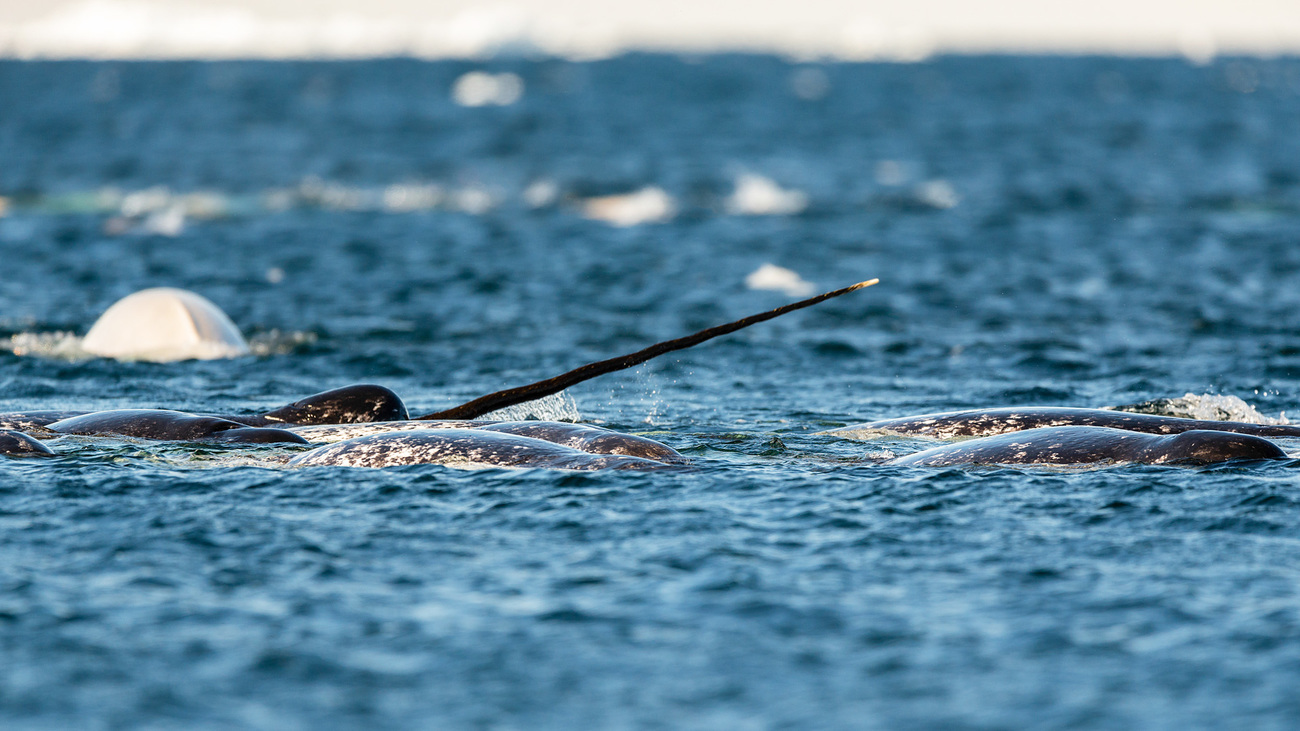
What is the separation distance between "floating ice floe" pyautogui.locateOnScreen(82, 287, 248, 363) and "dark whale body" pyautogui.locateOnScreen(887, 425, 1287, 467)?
1060cm

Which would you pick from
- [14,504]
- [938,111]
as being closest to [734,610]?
[14,504]

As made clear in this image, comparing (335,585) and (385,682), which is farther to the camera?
(335,585)

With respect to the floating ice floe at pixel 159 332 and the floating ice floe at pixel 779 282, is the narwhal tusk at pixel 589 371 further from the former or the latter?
the floating ice floe at pixel 779 282

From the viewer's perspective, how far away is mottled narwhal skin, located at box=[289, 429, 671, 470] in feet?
41.6

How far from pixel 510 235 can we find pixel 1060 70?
114936 millimetres

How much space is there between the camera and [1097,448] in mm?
12945

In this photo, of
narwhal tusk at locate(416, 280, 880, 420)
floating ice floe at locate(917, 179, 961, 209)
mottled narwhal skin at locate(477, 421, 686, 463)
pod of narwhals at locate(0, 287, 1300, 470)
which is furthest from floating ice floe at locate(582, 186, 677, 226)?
mottled narwhal skin at locate(477, 421, 686, 463)

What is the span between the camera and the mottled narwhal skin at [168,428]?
45.5ft

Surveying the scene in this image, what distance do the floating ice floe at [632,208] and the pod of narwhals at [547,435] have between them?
21.0 m

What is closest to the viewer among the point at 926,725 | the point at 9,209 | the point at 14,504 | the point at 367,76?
the point at 926,725

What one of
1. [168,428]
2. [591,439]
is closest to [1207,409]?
[591,439]

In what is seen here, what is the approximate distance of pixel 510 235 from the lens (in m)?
33.2

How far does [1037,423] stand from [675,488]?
396 cm

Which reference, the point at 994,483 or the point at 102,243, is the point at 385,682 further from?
the point at 102,243
